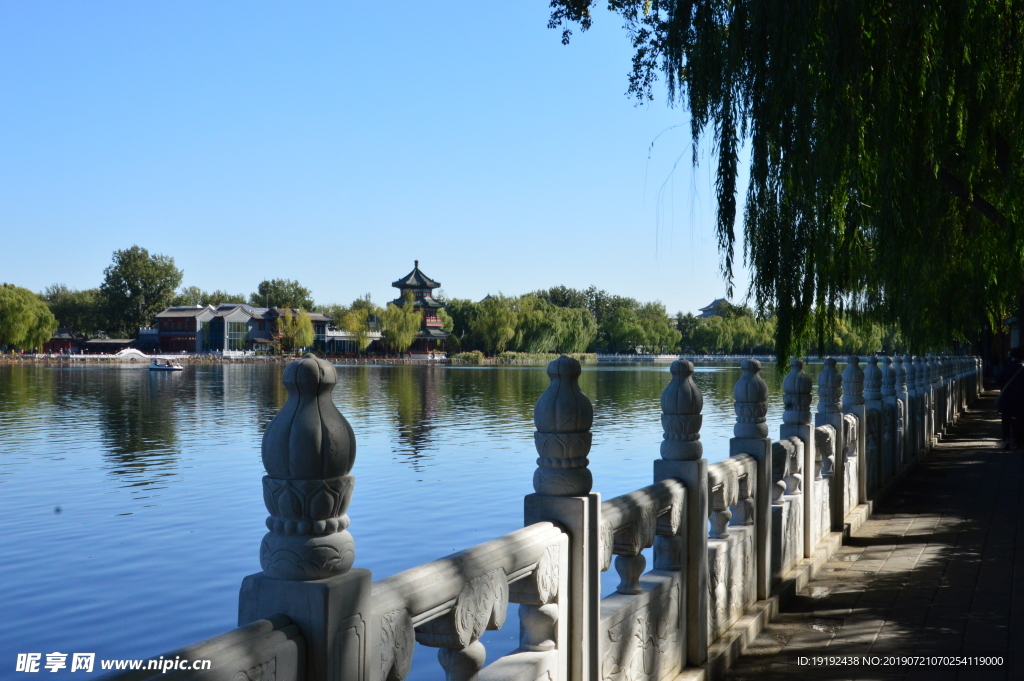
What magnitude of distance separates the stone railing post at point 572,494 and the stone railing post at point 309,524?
120 cm

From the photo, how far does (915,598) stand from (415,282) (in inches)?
3870

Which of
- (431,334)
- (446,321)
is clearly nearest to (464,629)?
(446,321)

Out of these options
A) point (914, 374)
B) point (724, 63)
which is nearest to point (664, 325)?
point (914, 374)

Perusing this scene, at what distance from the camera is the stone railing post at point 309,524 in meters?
1.82

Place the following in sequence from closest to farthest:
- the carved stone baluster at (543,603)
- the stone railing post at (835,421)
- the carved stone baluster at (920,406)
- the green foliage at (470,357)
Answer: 1. the carved stone baluster at (543,603)
2. the stone railing post at (835,421)
3. the carved stone baluster at (920,406)
4. the green foliage at (470,357)

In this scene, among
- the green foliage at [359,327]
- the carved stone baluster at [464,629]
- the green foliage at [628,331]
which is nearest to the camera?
the carved stone baluster at [464,629]

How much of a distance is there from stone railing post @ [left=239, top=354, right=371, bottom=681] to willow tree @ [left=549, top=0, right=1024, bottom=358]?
4.11 metres

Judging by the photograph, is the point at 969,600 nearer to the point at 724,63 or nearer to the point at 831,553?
the point at 831,553

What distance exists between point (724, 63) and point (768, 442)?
2.32 meters

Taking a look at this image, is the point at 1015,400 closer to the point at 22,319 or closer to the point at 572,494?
the point at 572,494

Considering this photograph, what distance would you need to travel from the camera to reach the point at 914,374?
1365 centimetres

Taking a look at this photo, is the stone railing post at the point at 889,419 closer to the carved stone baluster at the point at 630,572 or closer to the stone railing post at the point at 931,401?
the stone railing post at the point at 931,401

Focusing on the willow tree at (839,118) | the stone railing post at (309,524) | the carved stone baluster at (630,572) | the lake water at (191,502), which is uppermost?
the willow tree at (839,118)

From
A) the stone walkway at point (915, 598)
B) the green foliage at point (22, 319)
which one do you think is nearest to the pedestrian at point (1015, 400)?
the stone walkway at point (915, 598)
